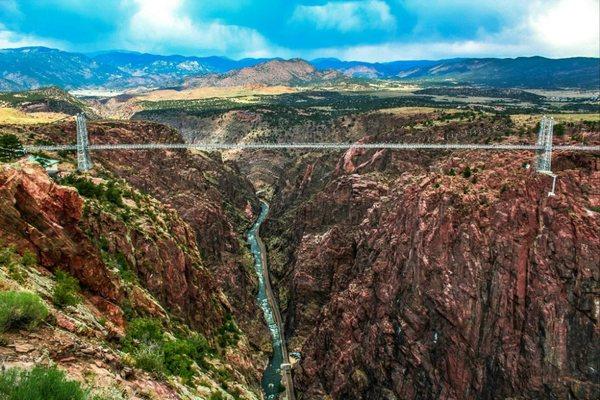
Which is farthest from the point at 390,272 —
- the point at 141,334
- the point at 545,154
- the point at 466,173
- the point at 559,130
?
the point at 141,334

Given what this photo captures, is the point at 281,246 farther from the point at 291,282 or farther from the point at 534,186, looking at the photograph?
the point at 534,186

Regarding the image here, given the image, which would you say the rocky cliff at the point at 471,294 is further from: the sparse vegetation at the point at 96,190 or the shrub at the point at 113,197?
the sparse vegetation at the point at 96,190

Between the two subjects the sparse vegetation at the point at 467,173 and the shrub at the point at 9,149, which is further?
the sparse vegetation at the point at 467,173

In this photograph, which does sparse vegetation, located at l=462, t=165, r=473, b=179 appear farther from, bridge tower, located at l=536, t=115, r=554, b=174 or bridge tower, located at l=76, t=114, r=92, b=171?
bridge tower, located at l=76, t=114, r=92, b=171

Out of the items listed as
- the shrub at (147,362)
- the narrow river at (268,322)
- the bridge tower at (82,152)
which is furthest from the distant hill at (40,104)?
the shrub at (147,362)

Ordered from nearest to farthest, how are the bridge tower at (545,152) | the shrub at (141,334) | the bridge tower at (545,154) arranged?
the shrub at (141,334) → the bridge tower at (545,154) → the bridge tower at (545,152)

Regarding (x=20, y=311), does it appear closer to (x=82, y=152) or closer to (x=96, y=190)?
(x=96, y=190)
